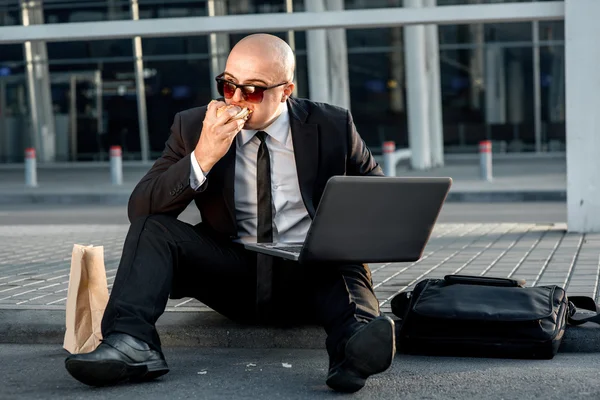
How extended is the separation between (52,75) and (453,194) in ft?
44.7

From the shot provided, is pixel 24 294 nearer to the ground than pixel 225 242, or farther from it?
nearer to the ground

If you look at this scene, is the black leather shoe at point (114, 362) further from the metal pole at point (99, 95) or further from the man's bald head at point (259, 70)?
the metal pole at point (99, 95)

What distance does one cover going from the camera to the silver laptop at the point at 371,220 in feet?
13.6

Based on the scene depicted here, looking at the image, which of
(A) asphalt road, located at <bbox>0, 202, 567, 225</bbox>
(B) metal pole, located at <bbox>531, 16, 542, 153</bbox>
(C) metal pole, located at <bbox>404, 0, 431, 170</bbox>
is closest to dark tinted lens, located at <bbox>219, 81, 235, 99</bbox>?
(A) asphalt road, located at <bbox>0, 202, 567, 225</bbox>

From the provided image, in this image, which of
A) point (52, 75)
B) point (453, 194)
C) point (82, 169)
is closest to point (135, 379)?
point (453, 194)

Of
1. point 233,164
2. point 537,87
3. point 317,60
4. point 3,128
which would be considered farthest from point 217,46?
point 233,164

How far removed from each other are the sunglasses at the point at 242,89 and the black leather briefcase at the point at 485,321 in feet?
3.52

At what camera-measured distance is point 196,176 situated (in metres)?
4.45

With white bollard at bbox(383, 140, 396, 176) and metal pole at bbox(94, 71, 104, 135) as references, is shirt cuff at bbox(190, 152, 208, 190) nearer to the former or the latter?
white bollard at bbox(383, 140, 396, 176)

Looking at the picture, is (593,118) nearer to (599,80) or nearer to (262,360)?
(599,80)

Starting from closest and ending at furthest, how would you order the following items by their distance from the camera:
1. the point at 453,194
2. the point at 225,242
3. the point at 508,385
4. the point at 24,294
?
the point at 508,385, the point at 225,242, the point at 24,294, the point at 453,194

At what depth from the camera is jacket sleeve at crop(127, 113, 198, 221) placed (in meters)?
4.45

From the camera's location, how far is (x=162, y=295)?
4289 mm

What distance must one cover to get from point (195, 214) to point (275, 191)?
9424 mm
